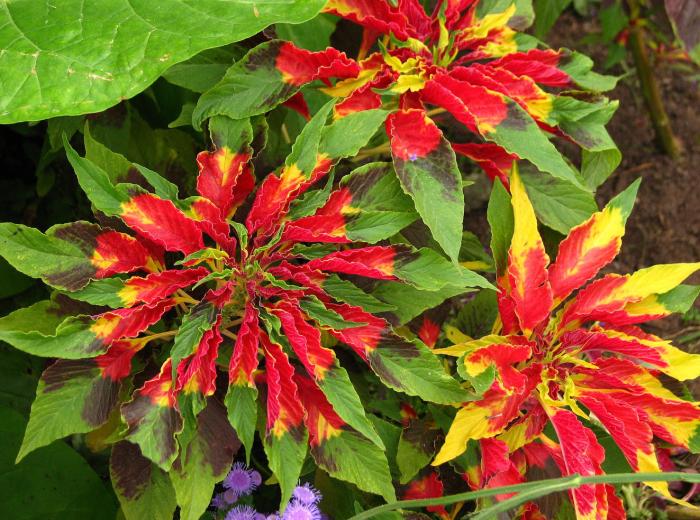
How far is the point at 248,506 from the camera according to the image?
973 millimetres

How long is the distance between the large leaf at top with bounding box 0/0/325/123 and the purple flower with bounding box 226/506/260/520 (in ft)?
1.70

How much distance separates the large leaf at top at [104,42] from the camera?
29.3 inches

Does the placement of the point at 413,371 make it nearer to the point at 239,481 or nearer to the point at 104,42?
the point at 239,481

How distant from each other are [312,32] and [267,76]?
329 millimetres

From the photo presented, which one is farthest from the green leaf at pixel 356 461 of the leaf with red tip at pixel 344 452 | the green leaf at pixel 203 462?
the green leaf at pixel 203 462

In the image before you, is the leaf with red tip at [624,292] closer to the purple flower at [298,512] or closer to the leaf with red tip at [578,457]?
the leaf with red tip at [578,457]

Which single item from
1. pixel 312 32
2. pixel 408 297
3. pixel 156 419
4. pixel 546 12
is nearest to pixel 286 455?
pixel 156 419

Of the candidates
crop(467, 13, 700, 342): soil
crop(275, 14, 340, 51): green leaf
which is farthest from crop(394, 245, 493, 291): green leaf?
crop(467, 13, 700, 342): soil

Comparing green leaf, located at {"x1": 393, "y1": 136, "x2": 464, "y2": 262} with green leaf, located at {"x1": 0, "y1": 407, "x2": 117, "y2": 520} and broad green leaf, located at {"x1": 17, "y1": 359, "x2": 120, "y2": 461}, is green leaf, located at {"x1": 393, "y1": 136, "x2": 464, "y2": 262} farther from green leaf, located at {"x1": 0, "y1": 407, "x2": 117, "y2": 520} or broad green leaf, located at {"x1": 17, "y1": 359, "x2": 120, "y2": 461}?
green leaf, located at {"x1": 0, "y1": 407, "x2": 117, "y2": 520}

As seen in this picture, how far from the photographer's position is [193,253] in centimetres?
82

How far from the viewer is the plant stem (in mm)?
1871

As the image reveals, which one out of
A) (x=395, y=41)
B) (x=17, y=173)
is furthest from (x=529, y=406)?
(x=17, y=173)

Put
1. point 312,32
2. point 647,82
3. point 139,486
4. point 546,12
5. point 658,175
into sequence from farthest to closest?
point 658,175
point 647,82
point 546,12
point 312,32
point 139,486

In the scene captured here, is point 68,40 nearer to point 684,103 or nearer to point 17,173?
point 17,173
